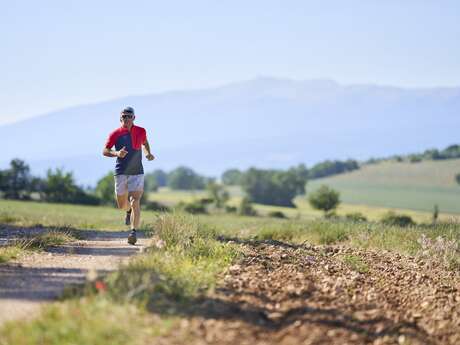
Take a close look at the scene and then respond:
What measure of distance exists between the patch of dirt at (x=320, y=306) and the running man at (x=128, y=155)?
2.51 m

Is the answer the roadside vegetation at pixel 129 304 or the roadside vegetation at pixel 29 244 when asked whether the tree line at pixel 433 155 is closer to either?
the roadside vegetation at pixel 29 244

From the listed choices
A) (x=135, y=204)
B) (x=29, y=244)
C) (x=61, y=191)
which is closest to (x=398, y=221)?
(x=135, y=204)

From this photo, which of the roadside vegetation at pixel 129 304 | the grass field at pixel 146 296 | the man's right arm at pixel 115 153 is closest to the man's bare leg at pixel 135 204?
the grass field at pixel 146 296

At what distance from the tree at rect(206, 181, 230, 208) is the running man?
84157 millimetres

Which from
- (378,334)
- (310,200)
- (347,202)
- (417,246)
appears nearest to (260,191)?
(347,202)

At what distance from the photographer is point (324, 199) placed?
3406 inches

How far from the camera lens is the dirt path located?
294 inches

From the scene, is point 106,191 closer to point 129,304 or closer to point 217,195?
point 217,195

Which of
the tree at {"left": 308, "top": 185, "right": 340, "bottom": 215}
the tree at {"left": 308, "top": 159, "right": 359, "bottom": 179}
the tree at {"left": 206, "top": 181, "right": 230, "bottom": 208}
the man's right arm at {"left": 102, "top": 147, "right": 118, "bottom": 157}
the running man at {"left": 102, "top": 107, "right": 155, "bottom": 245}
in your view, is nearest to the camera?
the man's right arm at {"left": 102, "top": 147, "right": 118, "bottom": 157}

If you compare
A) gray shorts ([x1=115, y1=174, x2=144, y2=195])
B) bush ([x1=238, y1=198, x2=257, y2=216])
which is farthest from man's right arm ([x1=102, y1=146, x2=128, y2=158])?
bush ([x1=238, y1=198, x2=257, y2=216])

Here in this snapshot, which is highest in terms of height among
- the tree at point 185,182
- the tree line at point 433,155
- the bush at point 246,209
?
the tree line at point 433,155

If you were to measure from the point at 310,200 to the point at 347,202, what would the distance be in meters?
24.2

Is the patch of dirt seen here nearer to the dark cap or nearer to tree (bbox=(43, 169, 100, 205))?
the dark cap

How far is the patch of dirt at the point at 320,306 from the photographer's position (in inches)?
250
